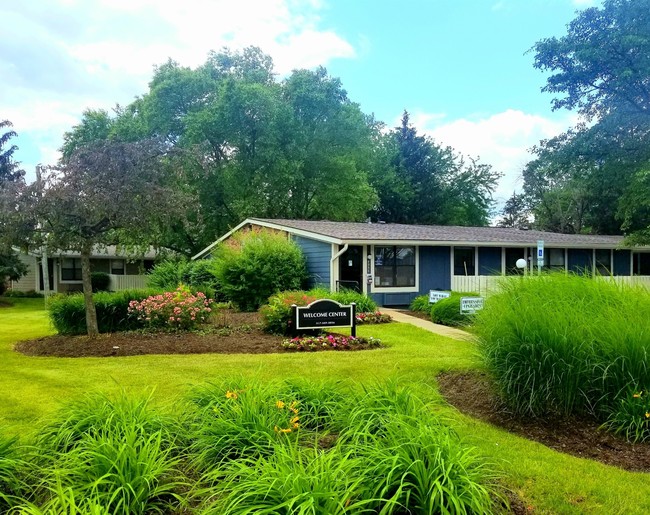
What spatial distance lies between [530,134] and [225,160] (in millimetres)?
18854

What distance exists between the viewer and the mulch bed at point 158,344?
9.06 meters

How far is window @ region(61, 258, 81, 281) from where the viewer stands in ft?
97.6

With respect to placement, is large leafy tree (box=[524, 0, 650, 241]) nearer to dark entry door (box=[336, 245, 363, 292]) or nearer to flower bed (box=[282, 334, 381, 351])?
dark entry door (box=[336, 245, 363, 292])

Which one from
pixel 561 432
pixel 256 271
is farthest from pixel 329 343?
pixel 256 271

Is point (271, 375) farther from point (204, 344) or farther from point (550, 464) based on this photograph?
point (550, 464)

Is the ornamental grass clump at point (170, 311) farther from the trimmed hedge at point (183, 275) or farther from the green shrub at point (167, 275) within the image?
the green shrub at point (167, 275)

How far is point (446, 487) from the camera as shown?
255 centimetres

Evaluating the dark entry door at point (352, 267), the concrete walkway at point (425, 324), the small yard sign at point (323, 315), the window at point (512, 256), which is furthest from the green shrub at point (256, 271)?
the window at point (512, 256)

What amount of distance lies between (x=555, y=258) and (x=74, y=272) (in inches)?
1005

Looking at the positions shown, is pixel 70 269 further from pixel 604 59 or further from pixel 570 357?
pixel 570 357

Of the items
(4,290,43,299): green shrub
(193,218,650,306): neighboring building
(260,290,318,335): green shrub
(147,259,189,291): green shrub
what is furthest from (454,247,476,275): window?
(4,290,43,299): green shrub

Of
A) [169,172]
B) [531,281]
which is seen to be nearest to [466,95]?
[169,172]

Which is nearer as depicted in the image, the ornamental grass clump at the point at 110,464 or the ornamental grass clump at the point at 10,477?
the ornamental grass clump at the point at 110,464

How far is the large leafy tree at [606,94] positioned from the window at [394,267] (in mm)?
8496
